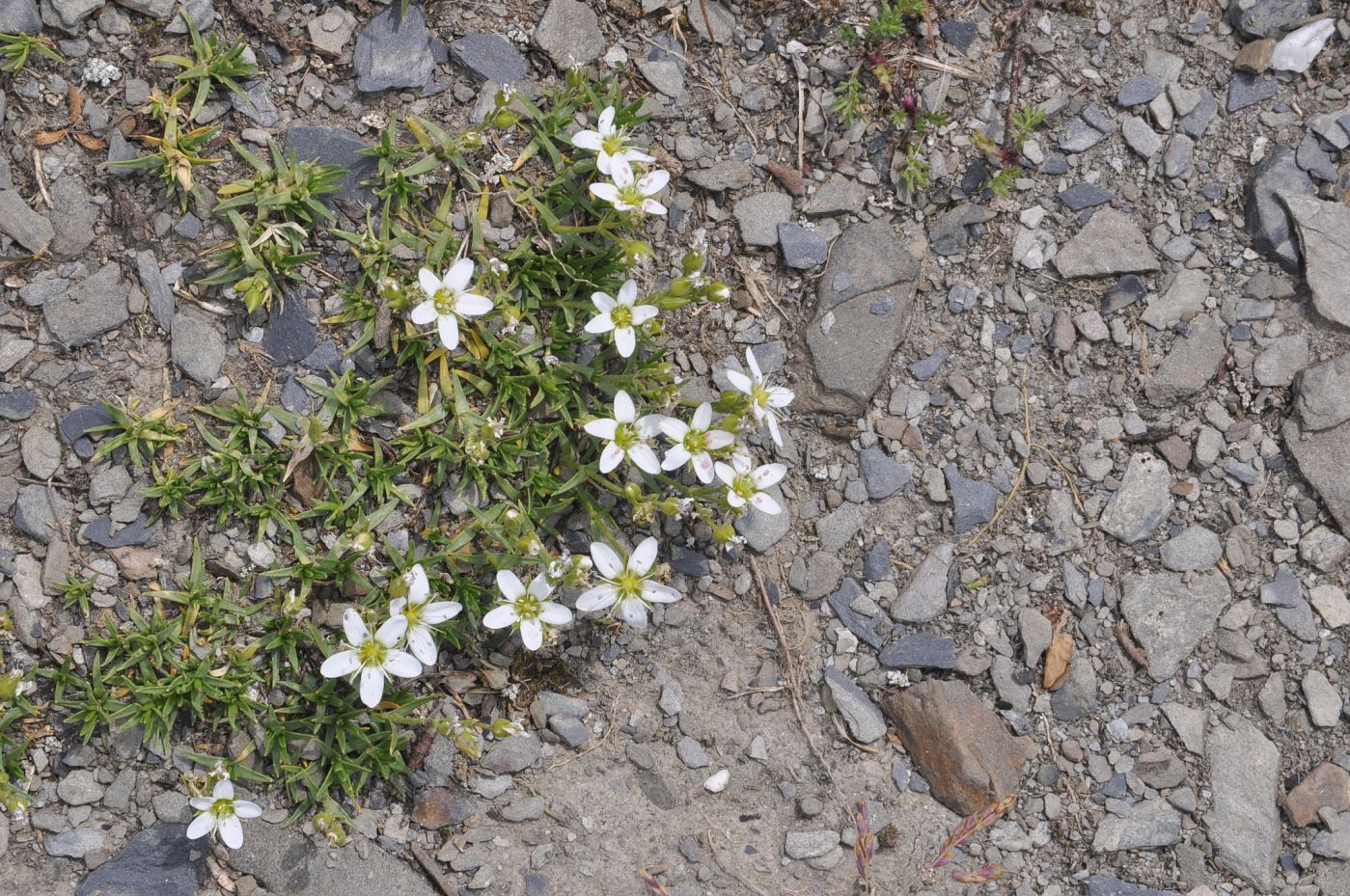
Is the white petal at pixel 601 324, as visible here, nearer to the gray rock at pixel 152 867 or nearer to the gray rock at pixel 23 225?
the gray rock at pixel 23 225

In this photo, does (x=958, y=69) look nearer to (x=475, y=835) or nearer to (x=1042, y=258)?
(x=1042, y=258)

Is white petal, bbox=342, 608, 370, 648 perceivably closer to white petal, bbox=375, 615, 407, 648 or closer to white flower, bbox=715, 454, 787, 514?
white petal, bbox=375, 615, 407, 648

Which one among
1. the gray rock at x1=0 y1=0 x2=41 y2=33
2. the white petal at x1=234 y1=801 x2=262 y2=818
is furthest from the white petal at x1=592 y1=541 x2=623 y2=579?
the gray rock at x1=0 y1=0 x2=41 y2=33

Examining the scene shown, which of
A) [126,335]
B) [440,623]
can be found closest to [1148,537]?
[440,623]

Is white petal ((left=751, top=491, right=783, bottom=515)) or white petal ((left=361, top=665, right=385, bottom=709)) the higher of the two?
white petal ((left=751, top=491, right=783, bottom=515))

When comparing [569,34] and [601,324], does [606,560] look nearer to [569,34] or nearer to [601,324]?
[601,324]

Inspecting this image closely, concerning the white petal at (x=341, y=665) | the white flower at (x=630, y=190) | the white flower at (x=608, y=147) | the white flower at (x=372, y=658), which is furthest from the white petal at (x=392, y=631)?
the white flower at (x=608, y=147)
